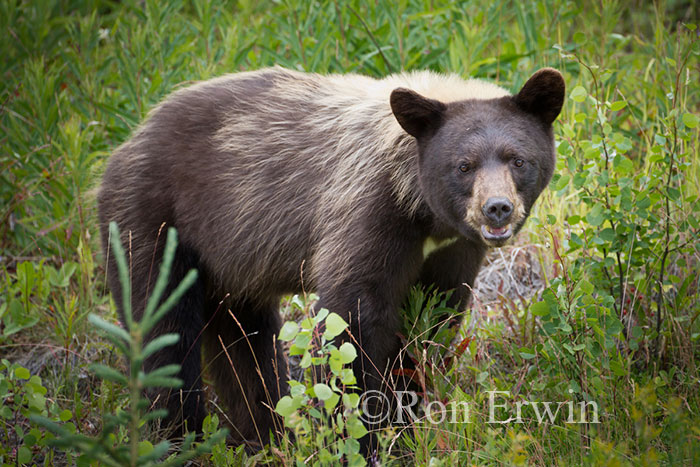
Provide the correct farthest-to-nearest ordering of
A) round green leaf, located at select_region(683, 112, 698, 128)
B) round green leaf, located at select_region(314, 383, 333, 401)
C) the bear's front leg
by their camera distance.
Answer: round green leaf, located at select_region(683, 112, 698, 128) < the bear's front leg < round green leaf, located at select_region(314, 383, 333, 401)

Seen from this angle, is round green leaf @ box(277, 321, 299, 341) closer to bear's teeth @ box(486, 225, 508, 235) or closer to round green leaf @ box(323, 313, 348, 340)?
round green leaf @ box(323, 313, 348, 340)

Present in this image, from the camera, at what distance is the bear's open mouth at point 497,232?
3.60 meters

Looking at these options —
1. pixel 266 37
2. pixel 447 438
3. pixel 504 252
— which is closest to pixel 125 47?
pixel 266 37

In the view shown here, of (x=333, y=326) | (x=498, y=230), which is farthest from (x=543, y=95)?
(x=333, y=326)

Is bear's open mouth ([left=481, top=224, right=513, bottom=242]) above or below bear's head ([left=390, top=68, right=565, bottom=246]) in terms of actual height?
below

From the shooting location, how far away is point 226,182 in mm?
4547

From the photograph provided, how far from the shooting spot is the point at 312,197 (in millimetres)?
4301

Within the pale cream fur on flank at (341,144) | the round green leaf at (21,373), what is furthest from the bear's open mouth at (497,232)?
the round green leaf at (21,373)

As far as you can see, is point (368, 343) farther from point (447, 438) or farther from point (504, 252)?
point (504, 252)

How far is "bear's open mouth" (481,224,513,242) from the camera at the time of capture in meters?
3.60

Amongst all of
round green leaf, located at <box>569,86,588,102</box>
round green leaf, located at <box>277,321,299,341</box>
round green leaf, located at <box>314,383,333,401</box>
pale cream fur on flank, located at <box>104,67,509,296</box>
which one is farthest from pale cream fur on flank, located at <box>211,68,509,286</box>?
round green leaf, located at <box>314,383,333,401</box>

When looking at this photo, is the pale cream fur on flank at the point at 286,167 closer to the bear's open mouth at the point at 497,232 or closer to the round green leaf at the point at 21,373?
the bear's open mouth at the point at 497,232

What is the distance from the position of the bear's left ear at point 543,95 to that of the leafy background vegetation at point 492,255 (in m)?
0.18

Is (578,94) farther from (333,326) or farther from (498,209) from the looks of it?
(333,326)
